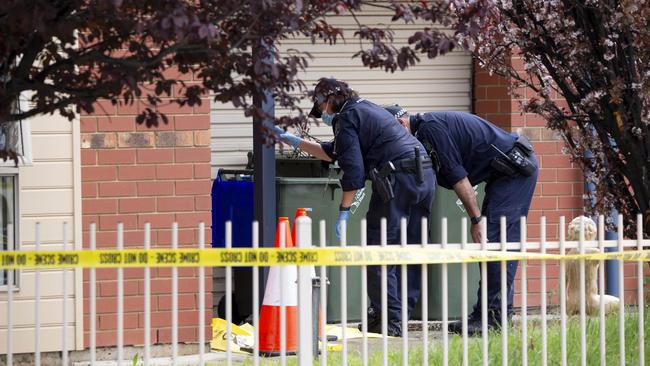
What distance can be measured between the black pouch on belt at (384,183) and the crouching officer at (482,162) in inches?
15.4

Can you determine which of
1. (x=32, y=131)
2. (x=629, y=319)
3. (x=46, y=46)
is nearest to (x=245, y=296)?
(x=32, y=131)

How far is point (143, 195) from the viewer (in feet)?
27.7

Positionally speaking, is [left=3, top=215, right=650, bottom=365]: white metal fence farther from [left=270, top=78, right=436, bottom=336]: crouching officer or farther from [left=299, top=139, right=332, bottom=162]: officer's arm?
[left=299, top=139, right=332, bottom=162]: officer's arm

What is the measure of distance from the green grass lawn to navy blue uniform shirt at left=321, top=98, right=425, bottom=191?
1.55 m

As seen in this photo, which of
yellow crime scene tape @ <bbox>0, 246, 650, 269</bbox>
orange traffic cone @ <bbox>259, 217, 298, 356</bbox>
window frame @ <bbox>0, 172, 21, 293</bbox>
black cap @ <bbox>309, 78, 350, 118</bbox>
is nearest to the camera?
black cap @ <bbox>309, 78, 350, 118</bbox>

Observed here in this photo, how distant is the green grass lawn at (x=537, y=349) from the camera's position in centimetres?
680

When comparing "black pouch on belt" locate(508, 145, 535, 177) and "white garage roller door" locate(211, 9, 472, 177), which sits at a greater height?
"white garage roller door" locate(211, 9, 472, 177)

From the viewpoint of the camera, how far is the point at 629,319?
Result: 24.6 feet

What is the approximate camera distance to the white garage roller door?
10.6 m

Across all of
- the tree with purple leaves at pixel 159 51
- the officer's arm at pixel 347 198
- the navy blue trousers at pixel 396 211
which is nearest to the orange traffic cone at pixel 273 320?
the navy blue trousers at pixel 396 211

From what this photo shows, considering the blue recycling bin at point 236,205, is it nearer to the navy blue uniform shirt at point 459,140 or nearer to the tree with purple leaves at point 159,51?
the navy blue uniform shirt at point 459,140

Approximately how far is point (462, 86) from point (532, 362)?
4.76m

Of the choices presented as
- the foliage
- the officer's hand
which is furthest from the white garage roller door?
the foliage

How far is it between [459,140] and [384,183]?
666 mm
